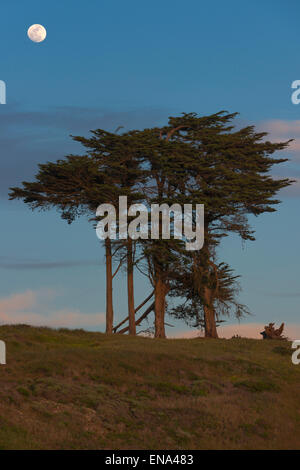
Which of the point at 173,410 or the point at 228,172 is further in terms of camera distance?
the point at 228,172

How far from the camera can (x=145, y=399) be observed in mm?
23172

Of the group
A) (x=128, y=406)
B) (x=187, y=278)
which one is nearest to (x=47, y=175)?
(x=187, y=278)

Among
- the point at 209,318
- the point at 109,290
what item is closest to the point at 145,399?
the point at 109,290

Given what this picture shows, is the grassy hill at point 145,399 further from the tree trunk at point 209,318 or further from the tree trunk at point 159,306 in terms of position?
the tree trunk at point 209,318

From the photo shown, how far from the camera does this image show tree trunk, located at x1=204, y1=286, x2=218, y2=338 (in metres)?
49.8

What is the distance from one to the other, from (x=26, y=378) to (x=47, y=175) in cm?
2719

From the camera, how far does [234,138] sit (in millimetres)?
51656

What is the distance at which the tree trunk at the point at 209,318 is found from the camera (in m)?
49.8

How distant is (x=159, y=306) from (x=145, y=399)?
26656 mm

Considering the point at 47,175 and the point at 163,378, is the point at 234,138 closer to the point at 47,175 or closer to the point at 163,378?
the point at 47,175

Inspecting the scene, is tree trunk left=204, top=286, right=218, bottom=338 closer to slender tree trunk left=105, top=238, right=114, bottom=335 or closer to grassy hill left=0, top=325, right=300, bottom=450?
slender tree trunk left=105, top=238, right=114, bottom=335

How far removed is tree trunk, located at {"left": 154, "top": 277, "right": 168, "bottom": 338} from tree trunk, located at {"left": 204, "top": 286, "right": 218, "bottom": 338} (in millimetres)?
3100

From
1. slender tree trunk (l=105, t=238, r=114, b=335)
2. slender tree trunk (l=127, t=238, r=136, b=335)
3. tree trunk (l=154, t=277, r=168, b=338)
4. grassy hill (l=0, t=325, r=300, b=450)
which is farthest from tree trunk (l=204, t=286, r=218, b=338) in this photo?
grassy hill (l=0, t=325, r=300, b=450)

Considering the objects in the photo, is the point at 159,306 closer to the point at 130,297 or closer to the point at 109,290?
the point at 130,297
